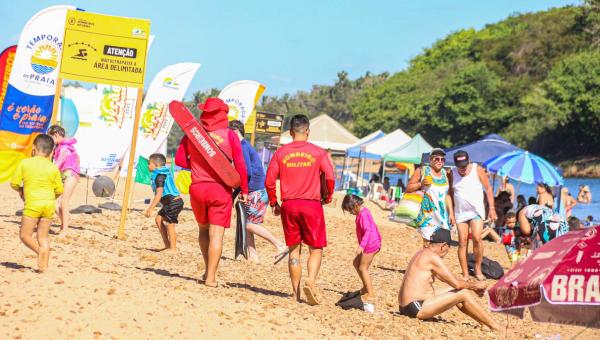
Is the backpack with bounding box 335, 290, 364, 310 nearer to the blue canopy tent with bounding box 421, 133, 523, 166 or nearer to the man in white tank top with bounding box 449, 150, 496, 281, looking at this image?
the man in white tank top with bounding box 449, 150, 496, 281

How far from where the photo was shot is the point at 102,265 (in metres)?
8.76

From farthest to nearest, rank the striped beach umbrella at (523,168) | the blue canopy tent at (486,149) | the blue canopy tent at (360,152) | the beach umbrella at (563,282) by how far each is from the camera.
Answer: the blue canopy tent at (360,152), the blue canopy tent at (486,149), the striped beach umbrella at (523,168), the beach umbrella at (563,282)

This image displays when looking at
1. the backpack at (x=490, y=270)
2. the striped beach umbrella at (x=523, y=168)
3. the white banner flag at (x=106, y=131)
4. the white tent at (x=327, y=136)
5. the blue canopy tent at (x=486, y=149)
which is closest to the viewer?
the backpack at (x=490, y=270)

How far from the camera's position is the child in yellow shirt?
7.73 meters

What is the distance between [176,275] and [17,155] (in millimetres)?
4313

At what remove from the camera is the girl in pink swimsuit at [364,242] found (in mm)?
8820

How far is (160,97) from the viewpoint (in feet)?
59.0

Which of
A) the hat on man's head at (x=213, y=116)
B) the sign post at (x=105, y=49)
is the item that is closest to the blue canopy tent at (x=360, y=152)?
the sign post at (x=105, y=49)

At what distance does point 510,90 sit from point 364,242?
7574cm

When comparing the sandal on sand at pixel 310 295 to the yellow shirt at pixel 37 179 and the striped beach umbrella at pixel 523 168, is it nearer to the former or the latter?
the yellow shirt at pixel 37 179

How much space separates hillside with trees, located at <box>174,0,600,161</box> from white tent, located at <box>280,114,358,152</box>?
32156 mm

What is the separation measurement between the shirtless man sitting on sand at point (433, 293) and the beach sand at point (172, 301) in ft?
0.49

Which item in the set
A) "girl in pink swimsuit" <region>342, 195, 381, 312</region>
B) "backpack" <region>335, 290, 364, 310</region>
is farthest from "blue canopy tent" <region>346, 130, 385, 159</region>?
"backpack" <region>335, 290, 364, 310</region>

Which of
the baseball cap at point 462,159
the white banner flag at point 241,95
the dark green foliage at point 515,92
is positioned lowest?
the baseball cap at point 462,159
